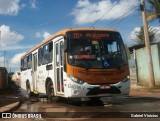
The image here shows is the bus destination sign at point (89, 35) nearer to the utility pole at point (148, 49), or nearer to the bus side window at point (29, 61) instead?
the bus side window at point (29, 61)

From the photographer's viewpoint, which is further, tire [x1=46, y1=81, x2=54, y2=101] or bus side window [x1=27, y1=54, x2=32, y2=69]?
bus side window [x1=27, y1=54, x2=32, y2=69]

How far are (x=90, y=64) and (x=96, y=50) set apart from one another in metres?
0.70

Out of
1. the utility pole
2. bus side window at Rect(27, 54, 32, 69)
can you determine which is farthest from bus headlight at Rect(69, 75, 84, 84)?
the utility pole

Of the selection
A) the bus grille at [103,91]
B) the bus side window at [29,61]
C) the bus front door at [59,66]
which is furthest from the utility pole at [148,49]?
the bus grille at [103,91]

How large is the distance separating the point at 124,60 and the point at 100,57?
3.45 feet

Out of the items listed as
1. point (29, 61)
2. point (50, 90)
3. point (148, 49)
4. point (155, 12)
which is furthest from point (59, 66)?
point (155, 12)

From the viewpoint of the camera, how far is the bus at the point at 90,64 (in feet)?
47.3

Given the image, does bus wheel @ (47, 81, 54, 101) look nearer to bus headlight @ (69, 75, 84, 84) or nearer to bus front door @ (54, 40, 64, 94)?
bus front door @ (54, 40, 64, 94)

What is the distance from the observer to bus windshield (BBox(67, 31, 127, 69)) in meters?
14.6

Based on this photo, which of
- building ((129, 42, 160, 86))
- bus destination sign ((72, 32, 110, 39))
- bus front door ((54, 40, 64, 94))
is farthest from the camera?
building ((129, 42, 160, 86))

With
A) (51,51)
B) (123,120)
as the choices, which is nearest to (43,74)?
(51,51)

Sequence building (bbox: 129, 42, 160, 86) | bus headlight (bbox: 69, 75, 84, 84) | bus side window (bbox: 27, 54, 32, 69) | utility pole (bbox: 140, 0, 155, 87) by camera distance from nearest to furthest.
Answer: bus headlight (bbox: 69, 75, 84, 84)
bus side window (bbox: 27, 54, 32, 69)
utility pole (bbox: 140, 0, 155, 87)
building (bbox: 129, 42, 160, 86)

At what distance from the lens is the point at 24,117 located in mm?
12117

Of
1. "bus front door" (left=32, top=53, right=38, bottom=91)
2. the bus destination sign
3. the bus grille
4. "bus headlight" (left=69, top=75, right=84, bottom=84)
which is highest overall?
the bus destination sign
